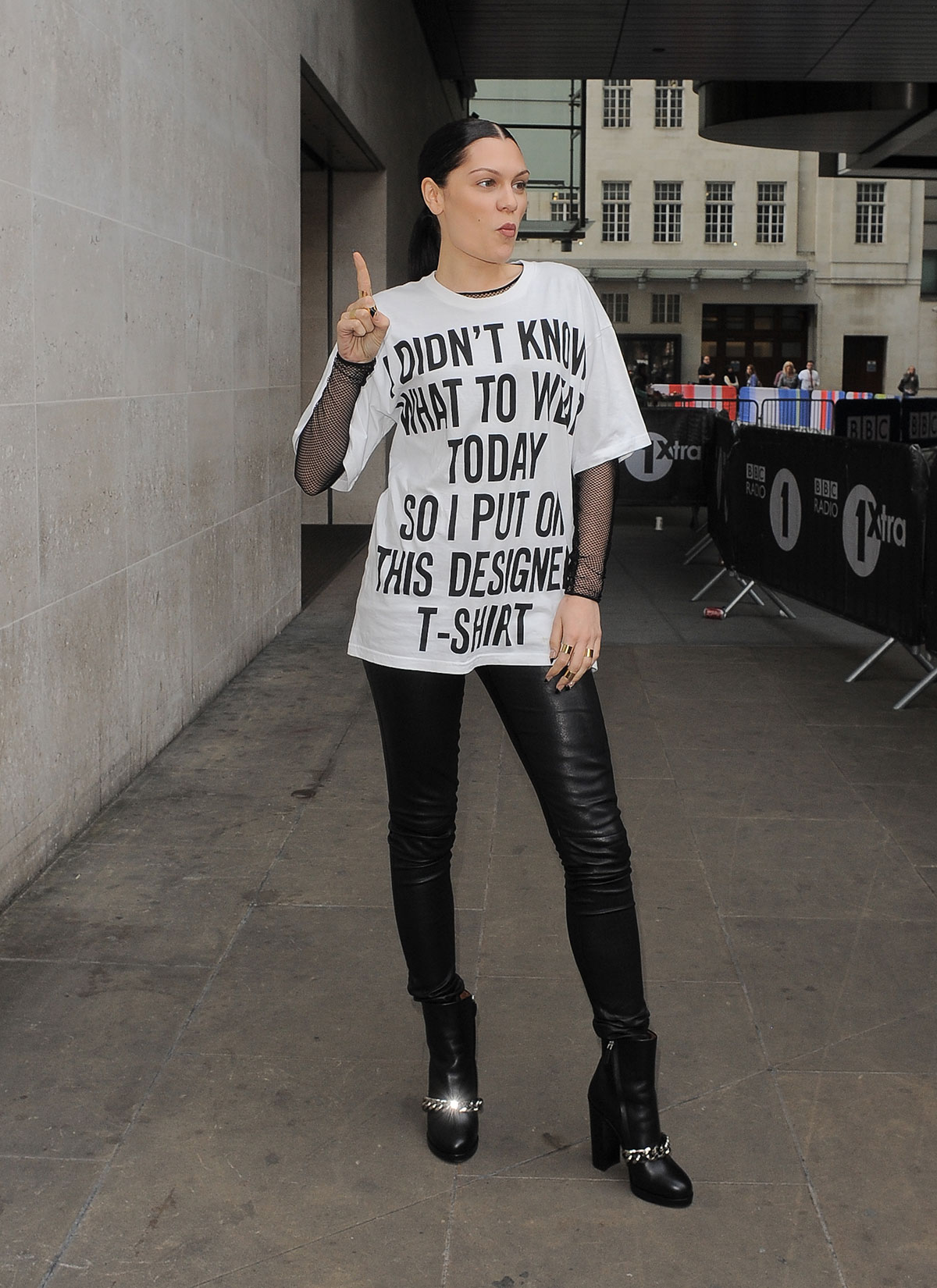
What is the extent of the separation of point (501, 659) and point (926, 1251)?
1344 mm

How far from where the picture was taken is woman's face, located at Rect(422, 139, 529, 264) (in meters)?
2.71

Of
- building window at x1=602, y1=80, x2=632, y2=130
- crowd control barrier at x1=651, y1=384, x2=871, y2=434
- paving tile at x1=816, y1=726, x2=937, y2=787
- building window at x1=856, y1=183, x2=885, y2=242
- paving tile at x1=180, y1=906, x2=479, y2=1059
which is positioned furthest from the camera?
building window at x1=602, y1=80, x2=632, y2=130

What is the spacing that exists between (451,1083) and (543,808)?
0.63 meters

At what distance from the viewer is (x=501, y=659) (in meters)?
2.80

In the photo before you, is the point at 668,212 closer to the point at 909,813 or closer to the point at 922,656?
the point at 922,656

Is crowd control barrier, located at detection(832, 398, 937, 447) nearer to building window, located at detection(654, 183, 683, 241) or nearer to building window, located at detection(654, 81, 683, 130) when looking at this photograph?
building window, located at detection(654, 183, 683, 241)

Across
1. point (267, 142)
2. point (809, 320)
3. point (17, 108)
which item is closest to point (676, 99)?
point (809, 320)

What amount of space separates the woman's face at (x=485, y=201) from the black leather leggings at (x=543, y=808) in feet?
2.66

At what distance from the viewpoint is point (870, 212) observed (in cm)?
5916

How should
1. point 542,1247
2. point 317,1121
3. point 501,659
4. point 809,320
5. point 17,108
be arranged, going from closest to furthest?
point 542,1247, point 501,659, point 317,1121, point 17,108, point 809,320

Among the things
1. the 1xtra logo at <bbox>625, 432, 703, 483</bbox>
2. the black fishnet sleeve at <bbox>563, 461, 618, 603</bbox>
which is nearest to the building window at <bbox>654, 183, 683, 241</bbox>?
the 1xtra logo at <bbox>625, 432, 703, 483</bbox>

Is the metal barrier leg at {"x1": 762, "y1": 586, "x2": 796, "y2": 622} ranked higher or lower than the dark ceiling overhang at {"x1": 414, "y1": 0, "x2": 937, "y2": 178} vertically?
lower

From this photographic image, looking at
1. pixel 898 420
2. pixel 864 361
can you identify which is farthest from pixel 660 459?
pixel 864 361

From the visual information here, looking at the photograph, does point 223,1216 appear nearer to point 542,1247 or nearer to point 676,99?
point 542,1247
